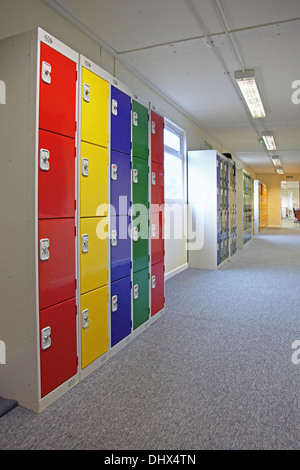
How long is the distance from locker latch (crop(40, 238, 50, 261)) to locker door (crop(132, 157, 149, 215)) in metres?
1.11

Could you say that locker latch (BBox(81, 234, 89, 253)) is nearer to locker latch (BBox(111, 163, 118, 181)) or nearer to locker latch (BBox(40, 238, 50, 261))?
locker latch (BBox(40, 238, 50, 261))

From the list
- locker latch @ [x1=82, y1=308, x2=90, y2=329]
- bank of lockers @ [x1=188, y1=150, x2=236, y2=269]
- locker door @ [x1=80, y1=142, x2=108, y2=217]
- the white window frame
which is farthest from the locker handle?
bank of lockers @ [x1=188, y1=150, x2=236, y2=269]

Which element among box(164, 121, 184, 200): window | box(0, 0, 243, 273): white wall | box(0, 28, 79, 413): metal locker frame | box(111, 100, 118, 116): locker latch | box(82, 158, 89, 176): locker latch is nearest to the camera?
box(0, 28, 79, 413): metal locker frame

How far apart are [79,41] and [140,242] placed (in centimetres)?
194

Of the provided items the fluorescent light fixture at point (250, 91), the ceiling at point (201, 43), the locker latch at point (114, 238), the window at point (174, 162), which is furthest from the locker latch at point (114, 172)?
the window at point (174, 162)

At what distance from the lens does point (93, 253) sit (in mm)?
2273

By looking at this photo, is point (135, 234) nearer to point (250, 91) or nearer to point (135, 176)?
point (135, 176)

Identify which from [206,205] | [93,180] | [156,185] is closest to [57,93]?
[93,180]

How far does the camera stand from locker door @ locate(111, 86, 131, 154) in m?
2.49

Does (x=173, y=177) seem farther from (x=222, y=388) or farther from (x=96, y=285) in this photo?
(x=222, y=388)

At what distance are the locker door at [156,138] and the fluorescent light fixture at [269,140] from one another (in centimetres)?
464

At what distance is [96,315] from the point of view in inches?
90.7
